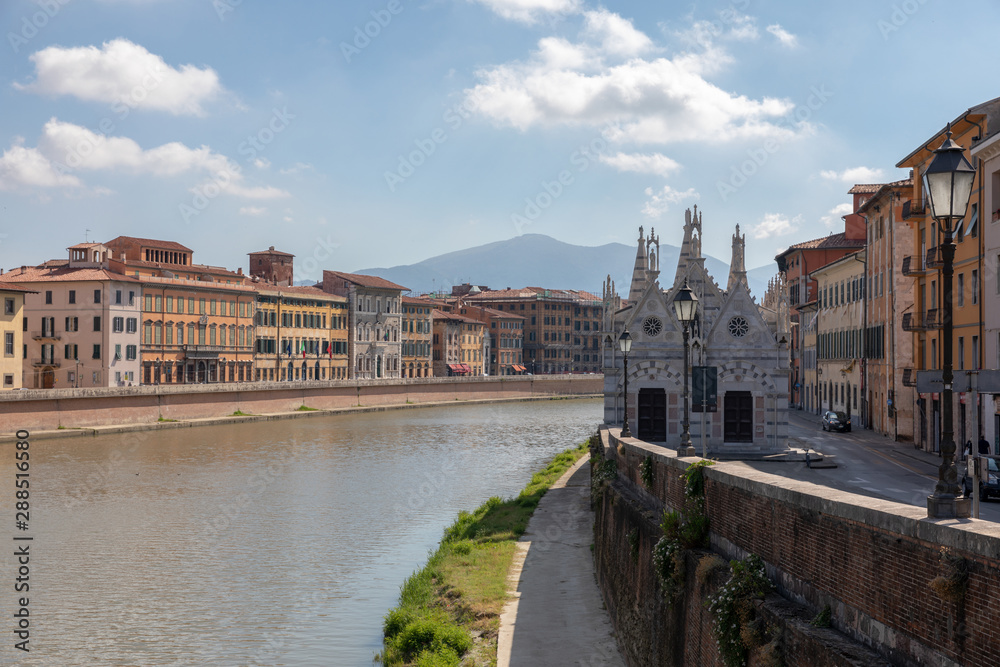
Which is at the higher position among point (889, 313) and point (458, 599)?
point (889, 313)

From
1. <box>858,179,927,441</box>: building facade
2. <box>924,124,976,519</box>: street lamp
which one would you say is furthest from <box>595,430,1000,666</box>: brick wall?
<box>858,179,927,441</box>: building facade

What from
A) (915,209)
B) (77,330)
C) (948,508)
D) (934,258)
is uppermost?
(915,209)

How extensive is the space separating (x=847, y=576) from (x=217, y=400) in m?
75.2

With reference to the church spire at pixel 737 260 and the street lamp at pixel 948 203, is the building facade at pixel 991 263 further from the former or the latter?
the street lamp at pixel 948 203

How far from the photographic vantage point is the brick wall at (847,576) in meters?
6.72

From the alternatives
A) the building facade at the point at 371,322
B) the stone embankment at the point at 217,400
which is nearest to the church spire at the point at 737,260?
the stone embankment at the point at 217,400

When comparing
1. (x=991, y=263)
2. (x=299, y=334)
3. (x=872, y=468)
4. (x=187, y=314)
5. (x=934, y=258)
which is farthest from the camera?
(x=299, y=334)

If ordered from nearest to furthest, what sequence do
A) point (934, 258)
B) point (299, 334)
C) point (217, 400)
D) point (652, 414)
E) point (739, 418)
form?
point (739, 418) → point (652, 414) → point (934, 258) → point (217, 400) → point (299, 334)

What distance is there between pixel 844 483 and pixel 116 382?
6842cm

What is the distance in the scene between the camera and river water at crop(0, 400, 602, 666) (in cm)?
2064

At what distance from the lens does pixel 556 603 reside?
2116 centimetres

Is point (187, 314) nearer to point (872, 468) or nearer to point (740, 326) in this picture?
point (740, 326)

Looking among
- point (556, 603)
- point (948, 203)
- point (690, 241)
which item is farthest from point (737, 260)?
point (948, 203)

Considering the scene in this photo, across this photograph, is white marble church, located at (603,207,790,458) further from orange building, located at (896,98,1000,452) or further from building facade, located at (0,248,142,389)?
building facade, located at (0,248,142,389)
